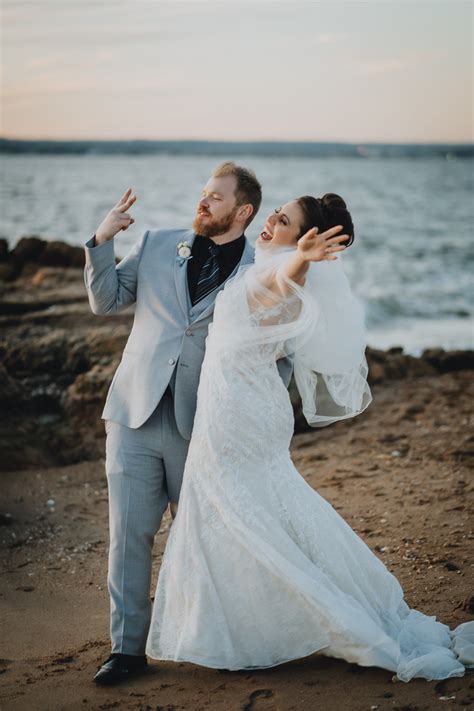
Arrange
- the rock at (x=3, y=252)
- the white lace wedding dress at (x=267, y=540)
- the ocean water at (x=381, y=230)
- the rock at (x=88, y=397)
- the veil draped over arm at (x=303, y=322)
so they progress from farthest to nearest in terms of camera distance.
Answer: the ocean water at (x=381, y=230)
the rock at (x=3, y=252)
the rock at (x=88, y=397)
the veil draped over arm at (x=303, y=322)
the white lace wedding dress at (x=267, y=540)

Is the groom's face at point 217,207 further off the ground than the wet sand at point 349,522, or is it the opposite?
the groom's face at point 217,207

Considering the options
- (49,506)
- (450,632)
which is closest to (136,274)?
(450,632)

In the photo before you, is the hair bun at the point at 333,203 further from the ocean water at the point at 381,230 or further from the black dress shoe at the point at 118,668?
the ocean water at the point at 381,230

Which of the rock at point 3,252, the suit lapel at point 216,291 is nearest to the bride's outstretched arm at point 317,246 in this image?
the suit lapel at point 216,291

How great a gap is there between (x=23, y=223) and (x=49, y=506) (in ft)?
113

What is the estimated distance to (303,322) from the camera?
157 inches

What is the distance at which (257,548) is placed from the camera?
152 inches

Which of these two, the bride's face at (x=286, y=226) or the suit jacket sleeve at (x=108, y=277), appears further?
the suit jacket sleeve at (x=108, y=277)

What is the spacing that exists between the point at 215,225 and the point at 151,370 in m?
0.80

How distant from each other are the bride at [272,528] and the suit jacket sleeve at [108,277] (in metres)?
0.57

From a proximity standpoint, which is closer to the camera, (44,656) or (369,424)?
(44,656)

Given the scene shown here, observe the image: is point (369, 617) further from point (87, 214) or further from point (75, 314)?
point (87, 214)

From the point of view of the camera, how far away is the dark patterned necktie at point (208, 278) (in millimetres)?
4320

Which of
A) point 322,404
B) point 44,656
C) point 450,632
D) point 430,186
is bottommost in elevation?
point 430,186
